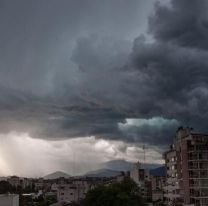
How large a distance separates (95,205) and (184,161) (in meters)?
22.9

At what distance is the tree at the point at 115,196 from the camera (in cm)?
9212

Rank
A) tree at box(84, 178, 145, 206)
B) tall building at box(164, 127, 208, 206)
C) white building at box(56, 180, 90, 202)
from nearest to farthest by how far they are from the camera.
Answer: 1. tree at box(84, 178, 145, 206)
2. tall building at box(164, 127, 208, 206)
3. white building at box(56, 180, 90, 202)

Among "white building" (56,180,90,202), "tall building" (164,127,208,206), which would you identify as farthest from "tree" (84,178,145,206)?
"white building" (56,180,90,202)

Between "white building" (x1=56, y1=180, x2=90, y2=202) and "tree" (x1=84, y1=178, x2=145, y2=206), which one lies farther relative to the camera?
"white building" (x1=56, y1=180, x2=90, y2=202)

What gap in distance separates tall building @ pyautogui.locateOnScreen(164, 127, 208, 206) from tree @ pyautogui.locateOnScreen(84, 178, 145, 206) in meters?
10.1

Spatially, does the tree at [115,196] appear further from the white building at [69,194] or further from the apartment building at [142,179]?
the white building at [69,194]

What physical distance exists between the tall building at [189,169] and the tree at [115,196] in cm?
1009

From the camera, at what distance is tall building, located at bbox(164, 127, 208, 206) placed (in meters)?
94.3

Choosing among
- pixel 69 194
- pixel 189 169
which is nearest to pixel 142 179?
pixel 69 194

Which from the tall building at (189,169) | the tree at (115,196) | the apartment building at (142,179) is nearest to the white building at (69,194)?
the apartment building at (142,179)

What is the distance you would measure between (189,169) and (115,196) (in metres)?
18.1

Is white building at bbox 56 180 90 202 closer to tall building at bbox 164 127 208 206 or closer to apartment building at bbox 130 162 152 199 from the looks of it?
apartment building at bbox 130 162 152 199

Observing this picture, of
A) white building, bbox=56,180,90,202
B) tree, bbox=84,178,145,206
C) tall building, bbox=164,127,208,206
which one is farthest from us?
white building, bbox=56,180,90,202

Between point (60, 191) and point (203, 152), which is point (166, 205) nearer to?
point (203, 152)
